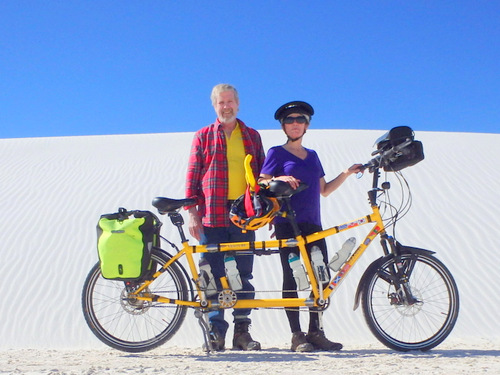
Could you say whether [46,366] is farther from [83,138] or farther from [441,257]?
[83,138]

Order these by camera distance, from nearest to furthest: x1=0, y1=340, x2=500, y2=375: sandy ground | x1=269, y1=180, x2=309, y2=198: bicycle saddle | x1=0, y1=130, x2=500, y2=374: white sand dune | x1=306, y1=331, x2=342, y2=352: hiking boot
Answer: x1=0, y1=340, x2=500, y2=375: sandy ground, x1=0, y1=130, x2=500, y2=374: white sand dune, x1=269, y1=180, x2=309, y2=198: bicycle saddle, x1=306, y1=331, x2=342, y2=352: hiking boot

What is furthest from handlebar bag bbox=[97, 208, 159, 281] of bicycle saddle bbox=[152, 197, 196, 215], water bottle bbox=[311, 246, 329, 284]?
water bottle bbox=[311, 246, 329, 284]

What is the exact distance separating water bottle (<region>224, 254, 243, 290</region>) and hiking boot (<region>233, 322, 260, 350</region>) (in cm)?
49

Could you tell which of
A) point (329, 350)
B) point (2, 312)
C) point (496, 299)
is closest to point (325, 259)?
point (329, 350)

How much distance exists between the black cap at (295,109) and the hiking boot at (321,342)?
64.9 inches

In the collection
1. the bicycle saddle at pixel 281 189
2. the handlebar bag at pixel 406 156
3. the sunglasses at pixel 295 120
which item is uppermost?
the sunglasses at pixel 295 120

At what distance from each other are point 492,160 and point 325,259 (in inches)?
423

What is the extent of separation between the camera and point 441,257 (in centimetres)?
797

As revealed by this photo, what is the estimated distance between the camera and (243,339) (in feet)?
13.9

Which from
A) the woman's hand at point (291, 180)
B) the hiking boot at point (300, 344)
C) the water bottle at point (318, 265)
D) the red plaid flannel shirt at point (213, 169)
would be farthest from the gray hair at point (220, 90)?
the hiking boot at point (300, 344)

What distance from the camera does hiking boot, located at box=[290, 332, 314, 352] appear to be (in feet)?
13.1

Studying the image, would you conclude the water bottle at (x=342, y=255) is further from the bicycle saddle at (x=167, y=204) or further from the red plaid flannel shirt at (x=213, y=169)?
the bicycle saddle at (x=167, y=204)

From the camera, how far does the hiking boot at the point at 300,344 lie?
400 cm

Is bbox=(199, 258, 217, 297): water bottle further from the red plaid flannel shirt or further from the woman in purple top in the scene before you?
the woman in purple top
